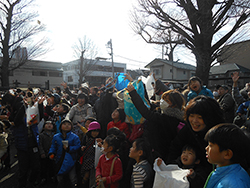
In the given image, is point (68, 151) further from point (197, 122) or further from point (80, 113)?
point (197, 122)

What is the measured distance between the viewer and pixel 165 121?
6.82 feet

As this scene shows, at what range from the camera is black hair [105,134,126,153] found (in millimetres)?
2527

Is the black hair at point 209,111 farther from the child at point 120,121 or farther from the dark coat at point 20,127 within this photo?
the dark coat at point 20,127

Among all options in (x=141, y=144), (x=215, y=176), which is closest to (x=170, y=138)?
(x=141, y=144)

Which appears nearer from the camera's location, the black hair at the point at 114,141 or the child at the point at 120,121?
the black hair at the point at 114,141

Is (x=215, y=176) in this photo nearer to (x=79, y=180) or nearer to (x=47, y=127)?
(x=79, y=180)

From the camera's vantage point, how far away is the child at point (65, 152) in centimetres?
287

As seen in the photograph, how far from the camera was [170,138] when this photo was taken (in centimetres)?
207

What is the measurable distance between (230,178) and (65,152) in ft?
8.64

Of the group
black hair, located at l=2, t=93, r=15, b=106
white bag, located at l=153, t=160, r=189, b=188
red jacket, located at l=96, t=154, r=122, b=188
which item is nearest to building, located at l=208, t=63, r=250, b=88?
red jacket, located at l=96, t=154, r=122, b=188

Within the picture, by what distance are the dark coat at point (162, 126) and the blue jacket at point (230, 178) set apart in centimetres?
89

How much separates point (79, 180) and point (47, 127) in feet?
4.47

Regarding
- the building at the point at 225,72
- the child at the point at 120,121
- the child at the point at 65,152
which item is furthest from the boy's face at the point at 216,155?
the building at the point at 225,72

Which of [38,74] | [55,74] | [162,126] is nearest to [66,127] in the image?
[162,126]
